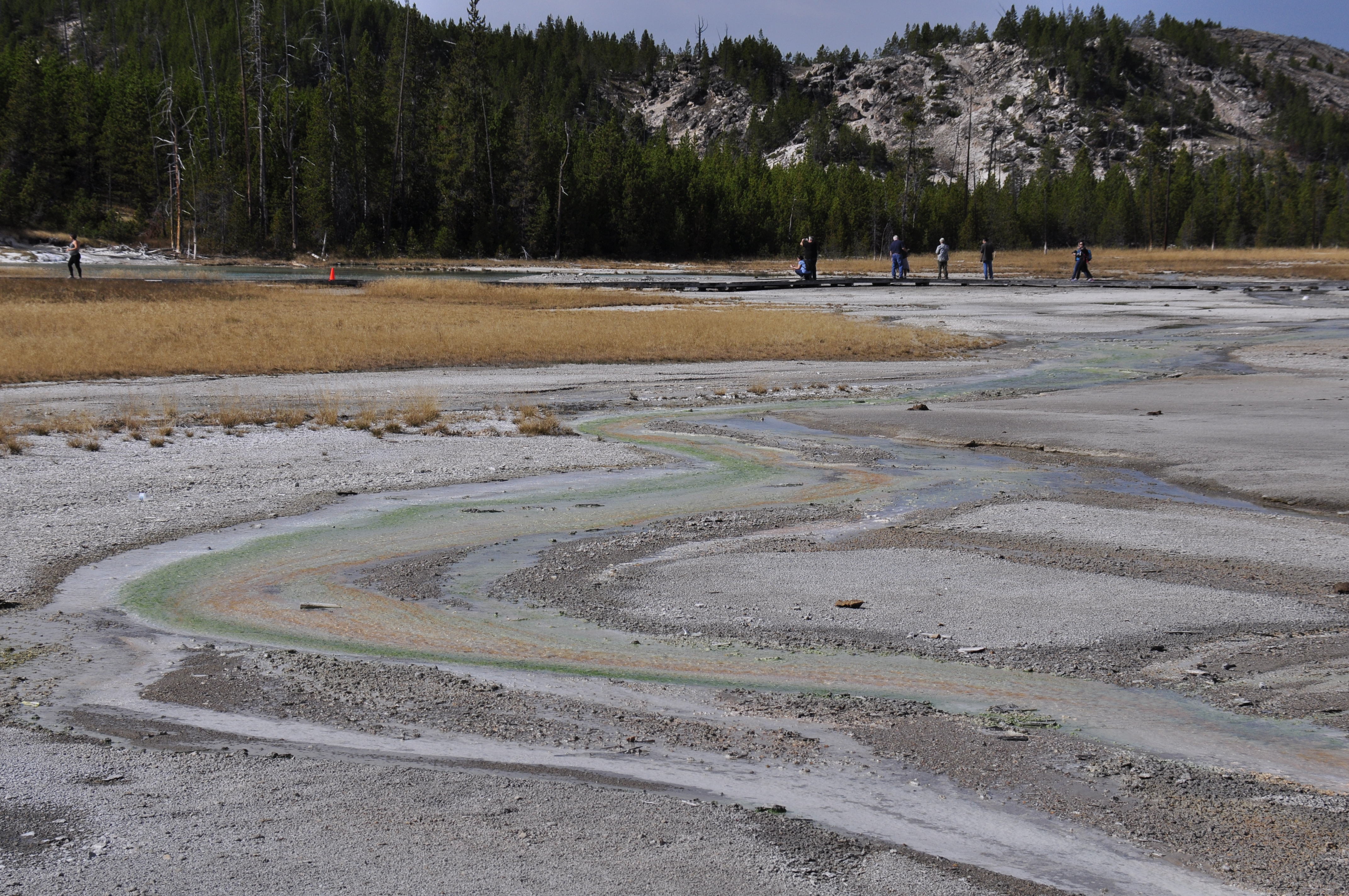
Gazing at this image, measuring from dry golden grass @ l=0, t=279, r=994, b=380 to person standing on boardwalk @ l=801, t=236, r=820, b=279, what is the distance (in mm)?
17008

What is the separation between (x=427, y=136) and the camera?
102 m

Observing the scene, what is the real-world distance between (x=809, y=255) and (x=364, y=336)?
3090 centimetres

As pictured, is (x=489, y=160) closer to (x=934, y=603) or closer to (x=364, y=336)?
(x=364, y=336)

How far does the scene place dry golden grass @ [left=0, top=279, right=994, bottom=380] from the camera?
76.2 ft

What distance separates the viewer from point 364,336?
28219mm

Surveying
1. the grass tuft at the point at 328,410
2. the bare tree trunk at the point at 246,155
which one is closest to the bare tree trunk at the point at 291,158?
the bare tree trunk at the point at 246,155

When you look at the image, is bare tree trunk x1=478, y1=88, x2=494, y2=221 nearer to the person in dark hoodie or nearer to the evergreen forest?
the evergreen forest

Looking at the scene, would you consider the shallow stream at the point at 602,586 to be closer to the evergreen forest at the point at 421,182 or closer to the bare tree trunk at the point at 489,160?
the evergreen forest at the point at 421,182

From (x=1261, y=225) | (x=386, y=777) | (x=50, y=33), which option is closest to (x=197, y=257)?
(x=386, y=777)

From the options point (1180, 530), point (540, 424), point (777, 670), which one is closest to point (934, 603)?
point (777, 670)

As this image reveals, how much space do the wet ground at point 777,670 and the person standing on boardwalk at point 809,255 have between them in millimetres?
42651

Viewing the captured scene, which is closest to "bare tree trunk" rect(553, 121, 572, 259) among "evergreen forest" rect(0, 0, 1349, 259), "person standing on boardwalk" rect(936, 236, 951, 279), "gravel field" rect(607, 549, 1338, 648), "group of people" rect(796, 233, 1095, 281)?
"evergreen forest" rect(0, 0, 1349, 259)

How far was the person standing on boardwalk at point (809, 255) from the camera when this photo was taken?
5494 cm

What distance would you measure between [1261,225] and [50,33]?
165m
